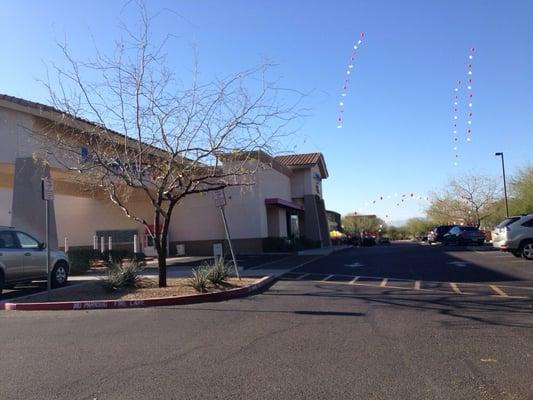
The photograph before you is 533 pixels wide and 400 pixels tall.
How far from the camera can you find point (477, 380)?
5.85 m

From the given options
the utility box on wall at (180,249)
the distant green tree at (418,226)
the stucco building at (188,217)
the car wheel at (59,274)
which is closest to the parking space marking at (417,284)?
the car wheel at (59,274)

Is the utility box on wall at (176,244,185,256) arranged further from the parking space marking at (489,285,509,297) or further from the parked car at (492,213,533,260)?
the parking space marking at (489,285,509,297)

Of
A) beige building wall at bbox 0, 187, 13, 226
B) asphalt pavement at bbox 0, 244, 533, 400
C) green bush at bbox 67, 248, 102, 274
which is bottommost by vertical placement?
asphalt pavement at bbox 0, 244, 533, 400

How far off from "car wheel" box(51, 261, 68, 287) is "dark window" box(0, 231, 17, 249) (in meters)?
1.56

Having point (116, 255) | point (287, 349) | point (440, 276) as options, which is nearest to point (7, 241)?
point (287, 349)

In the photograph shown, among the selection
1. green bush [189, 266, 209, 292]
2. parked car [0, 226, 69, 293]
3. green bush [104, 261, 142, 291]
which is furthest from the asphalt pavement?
parked car [0, 226, 69, 293]

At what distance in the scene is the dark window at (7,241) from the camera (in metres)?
14.2

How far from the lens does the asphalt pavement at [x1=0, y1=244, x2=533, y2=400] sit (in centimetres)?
575

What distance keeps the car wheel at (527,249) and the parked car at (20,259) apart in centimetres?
1607

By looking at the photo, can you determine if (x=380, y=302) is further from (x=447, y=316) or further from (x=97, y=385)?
(x=97, y=385)

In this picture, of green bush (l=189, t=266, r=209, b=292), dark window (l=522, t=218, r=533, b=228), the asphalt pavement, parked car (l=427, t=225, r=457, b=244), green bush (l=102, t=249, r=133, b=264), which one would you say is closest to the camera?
the asphalt pavement

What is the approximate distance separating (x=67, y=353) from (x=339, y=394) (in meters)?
3.96

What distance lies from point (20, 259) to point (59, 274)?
5.92 feet

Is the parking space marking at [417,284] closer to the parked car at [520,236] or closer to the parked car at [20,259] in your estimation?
the parked car at [20,259]
